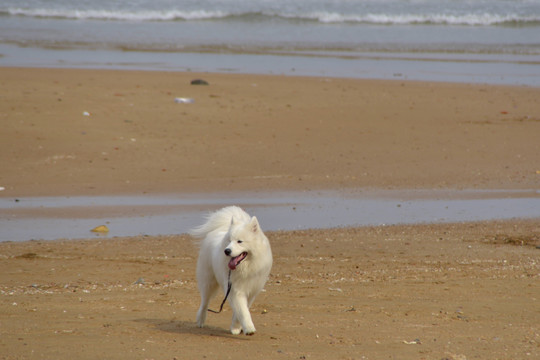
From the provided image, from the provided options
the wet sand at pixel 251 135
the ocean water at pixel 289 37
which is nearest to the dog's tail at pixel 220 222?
the wet sand at pixel 251 135

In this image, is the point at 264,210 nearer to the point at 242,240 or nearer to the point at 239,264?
the point at 239,264

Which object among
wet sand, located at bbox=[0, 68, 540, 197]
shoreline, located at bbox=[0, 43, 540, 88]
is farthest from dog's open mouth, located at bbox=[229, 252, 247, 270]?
shoreline, located at bbox=[0, 43, 540, 88]

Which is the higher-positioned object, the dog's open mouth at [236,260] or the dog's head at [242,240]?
the dog's head at [242,240]

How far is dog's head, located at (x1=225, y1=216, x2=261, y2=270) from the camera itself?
224 inches

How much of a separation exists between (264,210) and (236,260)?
5.15 m

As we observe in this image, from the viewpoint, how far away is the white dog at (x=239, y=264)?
18.9 ft

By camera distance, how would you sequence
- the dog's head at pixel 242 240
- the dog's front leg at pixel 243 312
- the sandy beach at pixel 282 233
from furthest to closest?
1. the sandy beach at pixel 282 233
2. the dog's front leg at pixel 243 312
3. the dog's head at pixel 242 240

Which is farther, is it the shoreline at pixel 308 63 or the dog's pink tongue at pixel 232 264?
the shoreline at pixel 308 63

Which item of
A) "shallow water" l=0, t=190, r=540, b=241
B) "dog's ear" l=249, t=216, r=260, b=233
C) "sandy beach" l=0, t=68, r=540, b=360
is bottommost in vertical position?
"shallow water" l=0, t=190, r=540, b=241

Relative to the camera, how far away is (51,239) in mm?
9391

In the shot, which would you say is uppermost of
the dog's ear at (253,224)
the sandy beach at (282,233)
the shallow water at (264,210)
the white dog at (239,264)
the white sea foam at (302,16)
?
the white sea foam at (302,16)

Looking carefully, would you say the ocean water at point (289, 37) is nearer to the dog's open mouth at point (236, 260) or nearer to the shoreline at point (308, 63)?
the shoreline at point (308, 63)

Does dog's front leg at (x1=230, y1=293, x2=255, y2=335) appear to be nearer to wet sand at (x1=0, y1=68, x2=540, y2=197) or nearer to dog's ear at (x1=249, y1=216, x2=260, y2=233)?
dog's ear at (x1=249, y1=216, x2=260, y2=233)

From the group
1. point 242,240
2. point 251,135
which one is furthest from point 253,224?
point 251,135
